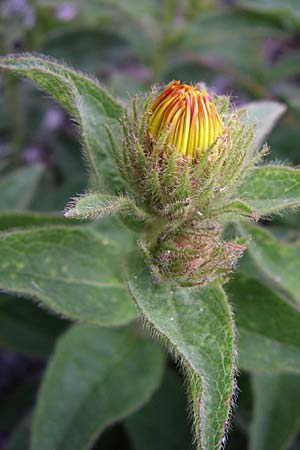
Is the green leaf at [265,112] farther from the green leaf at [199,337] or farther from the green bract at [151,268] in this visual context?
the green leaf at [199,337]

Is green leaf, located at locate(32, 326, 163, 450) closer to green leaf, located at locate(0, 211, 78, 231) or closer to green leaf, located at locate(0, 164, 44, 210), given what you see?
green leaf, located at locate(0, 211, 78, 231)

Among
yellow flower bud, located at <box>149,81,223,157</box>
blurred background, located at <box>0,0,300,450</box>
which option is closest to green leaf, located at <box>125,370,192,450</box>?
blurred background, located at <box>0,0,300,450</box>

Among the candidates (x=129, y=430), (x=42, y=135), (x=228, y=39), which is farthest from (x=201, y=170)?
(x=42, y=135)

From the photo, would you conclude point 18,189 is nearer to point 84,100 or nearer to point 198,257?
point 84,100

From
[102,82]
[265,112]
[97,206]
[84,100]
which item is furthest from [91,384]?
[102,82]

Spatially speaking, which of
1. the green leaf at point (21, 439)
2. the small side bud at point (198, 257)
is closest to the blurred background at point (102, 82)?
the green leaf at point (21, 439)

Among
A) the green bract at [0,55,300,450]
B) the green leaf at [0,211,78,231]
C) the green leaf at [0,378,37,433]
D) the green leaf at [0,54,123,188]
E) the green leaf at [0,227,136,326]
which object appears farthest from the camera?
the green leaf at [0,378,37,433]

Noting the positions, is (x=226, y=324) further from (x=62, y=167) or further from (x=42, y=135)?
(x=42, y=135)
